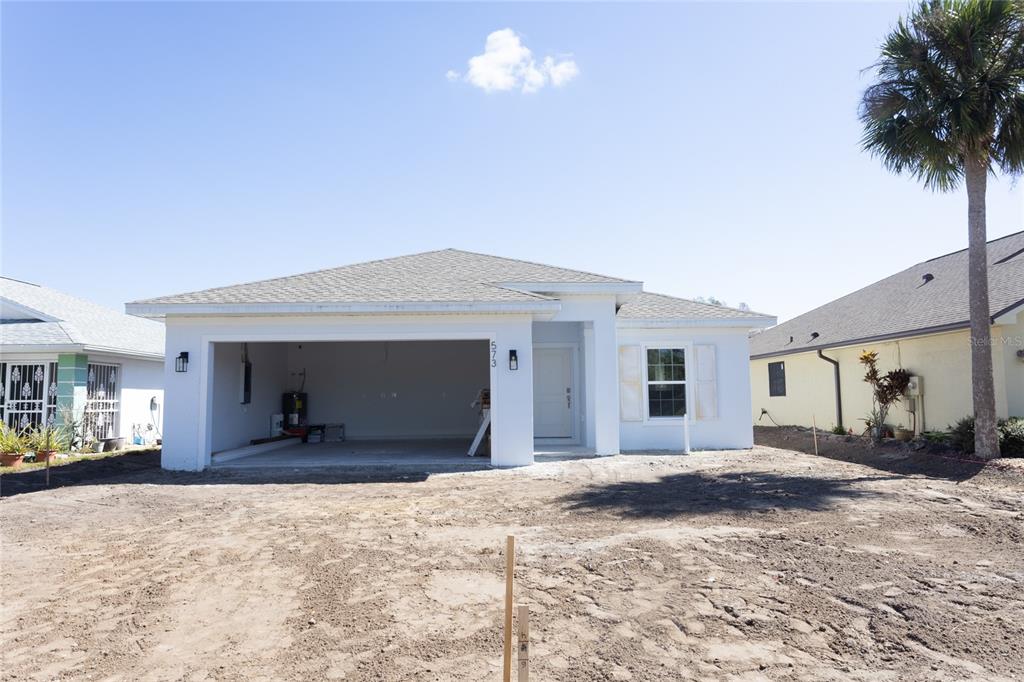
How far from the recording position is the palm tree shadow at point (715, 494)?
24.1 ft

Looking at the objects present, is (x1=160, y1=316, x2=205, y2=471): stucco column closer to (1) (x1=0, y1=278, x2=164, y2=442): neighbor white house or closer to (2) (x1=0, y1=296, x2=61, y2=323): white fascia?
(1) (x1=0, y1=278, x2=164, y2=442): neighbor white house

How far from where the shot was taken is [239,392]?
1363 centimetres

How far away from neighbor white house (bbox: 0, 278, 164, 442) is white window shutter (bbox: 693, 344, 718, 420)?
45.6ft

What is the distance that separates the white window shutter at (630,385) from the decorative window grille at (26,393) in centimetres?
1311

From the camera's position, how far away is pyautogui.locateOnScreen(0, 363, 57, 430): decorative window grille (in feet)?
45.6

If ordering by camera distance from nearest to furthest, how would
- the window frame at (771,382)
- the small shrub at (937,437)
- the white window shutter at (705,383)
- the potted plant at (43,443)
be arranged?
the small shrub at (937,437) → the potted plant at (43,443) → the white window shutter at (705,383) → the window frame at (771,382)

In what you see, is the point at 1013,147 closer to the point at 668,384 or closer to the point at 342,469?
the point at 668,384

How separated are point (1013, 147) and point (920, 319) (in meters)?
4.54

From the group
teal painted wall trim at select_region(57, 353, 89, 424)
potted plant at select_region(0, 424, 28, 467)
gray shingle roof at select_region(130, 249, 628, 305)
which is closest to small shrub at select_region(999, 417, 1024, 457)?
gray shingle roof at select_region(130, 249, 628, 305)

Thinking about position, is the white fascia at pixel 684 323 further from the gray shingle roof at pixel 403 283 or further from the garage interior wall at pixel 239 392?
the garage interior wall at pixel 239 392

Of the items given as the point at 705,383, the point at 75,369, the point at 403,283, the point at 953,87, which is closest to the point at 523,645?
the point at 403,283

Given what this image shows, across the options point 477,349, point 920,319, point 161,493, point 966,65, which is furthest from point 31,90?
point 920,319

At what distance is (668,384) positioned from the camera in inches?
532

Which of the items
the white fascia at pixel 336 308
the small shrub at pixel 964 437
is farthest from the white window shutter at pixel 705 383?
the white fascia at pixel 336 308
